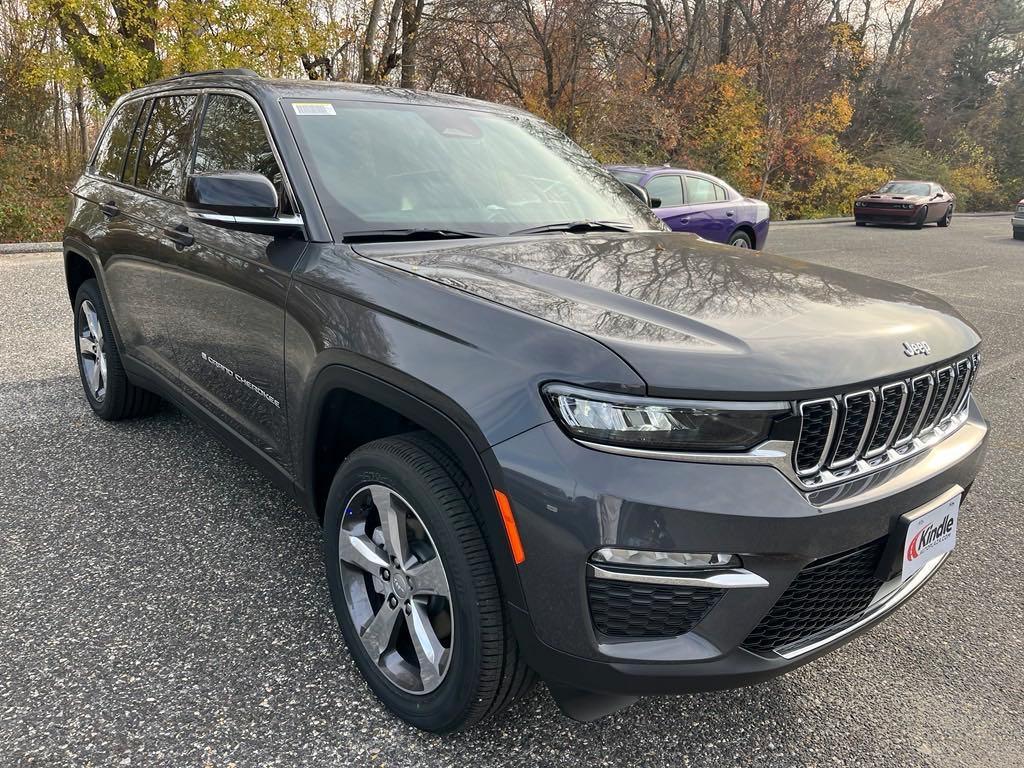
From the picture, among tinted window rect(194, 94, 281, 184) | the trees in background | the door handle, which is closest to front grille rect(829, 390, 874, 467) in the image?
tinted window rect(194, 94, 281, 184)

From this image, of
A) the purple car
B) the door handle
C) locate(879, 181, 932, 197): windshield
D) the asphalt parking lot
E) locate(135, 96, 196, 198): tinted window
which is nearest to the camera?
the asphalt parking lot

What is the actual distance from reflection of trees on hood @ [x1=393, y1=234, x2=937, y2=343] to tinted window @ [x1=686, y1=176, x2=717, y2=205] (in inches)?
321

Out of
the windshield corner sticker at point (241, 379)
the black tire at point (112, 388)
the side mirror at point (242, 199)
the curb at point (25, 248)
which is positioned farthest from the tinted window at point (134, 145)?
the curb at point (25, 248)

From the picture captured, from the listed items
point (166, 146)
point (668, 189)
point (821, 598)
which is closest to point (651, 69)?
point (668, 189)

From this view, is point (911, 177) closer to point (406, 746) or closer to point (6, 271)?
point (6, 271)

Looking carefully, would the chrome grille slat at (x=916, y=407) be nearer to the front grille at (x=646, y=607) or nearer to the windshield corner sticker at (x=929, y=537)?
the windshield corner sticker at (x=929, y=537)

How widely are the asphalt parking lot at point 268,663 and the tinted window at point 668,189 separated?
7005mm

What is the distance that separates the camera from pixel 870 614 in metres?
1.96

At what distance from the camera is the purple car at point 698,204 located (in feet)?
33.3

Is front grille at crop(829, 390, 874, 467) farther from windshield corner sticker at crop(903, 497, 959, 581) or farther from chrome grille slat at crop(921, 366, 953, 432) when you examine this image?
chrome grille slat at crop(921, 366, 953, 432)

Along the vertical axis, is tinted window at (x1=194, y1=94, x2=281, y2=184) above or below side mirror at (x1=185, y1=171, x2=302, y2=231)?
above

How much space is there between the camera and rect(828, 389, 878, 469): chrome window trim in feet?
5.76

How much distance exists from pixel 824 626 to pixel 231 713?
1597 millimetres

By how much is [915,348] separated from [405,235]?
1.55 m
